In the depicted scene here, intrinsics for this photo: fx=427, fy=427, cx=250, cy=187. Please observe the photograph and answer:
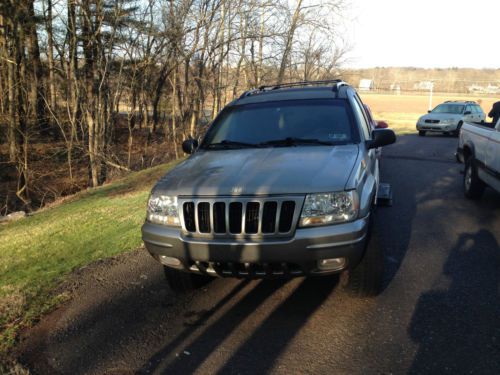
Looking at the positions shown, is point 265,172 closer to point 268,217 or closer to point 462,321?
point 268,217

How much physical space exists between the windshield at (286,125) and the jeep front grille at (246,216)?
1260mm

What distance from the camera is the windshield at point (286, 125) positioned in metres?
4.30

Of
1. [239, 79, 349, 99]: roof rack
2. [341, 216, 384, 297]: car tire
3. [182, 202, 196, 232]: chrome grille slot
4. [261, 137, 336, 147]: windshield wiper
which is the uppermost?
[239, 79, 349, 99]: roof rack

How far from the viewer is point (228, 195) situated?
3.18m

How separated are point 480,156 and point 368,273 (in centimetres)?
411

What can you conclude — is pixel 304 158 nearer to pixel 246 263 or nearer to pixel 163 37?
pixel 246 263

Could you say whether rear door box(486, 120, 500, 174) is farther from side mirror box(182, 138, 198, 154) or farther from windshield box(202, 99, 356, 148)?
side mirror box(182, 138, 198, 154)

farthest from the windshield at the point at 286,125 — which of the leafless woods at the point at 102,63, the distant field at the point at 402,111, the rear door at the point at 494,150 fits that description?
the distant field at the point at 402,111

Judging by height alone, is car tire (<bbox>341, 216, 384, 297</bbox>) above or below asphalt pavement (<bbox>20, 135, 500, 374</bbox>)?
above

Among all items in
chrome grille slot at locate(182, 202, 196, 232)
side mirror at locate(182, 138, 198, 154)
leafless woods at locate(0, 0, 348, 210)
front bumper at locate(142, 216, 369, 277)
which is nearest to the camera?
front bumper at locate(142, 216, 369, 277)

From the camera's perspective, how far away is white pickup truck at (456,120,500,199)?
585 centimetres

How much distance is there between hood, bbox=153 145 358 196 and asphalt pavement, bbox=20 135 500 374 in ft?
2.48

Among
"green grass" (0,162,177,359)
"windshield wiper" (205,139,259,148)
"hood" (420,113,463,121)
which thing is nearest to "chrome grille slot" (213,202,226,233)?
"windshield wiper" (205,139,259,148)

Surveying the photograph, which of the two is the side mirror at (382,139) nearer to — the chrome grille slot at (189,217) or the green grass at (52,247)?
the chrome grille slot at (189,217)
